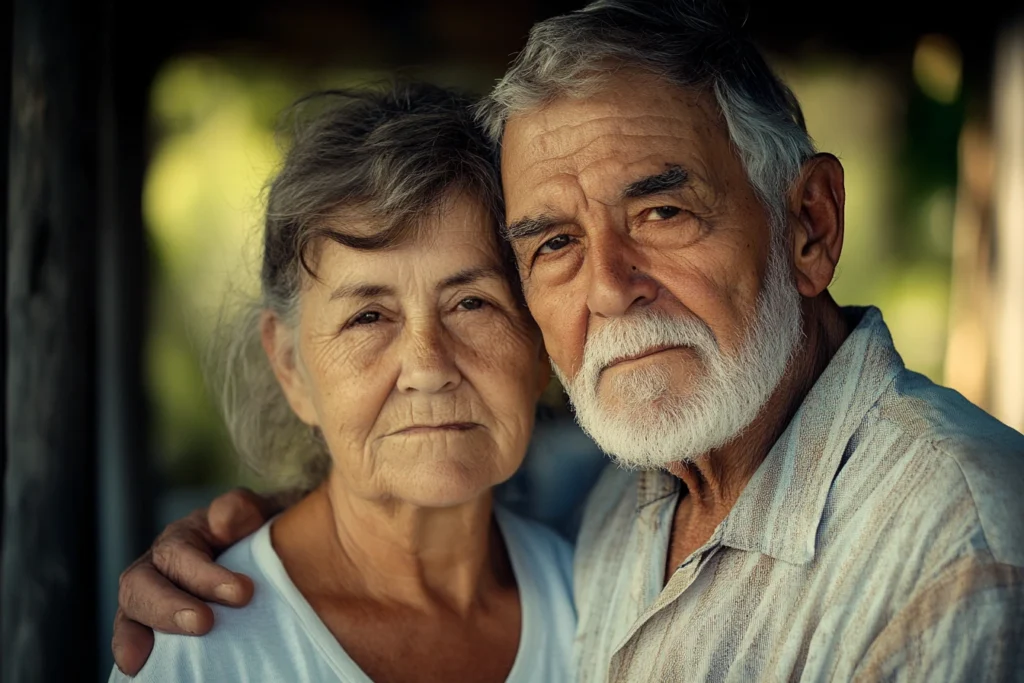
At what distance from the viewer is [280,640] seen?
6.41 ft

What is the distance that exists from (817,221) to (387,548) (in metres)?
1.31

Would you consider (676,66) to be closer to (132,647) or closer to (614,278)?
(614,278)

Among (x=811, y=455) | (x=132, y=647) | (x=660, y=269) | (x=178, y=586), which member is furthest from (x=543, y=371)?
(x=132, y=647)

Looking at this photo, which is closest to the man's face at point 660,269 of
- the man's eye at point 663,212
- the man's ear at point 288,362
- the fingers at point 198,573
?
the man's eye at point 663,212

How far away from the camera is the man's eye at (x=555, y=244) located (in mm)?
2006

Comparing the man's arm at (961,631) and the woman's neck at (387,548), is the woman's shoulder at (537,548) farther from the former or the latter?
the man's arm at (961,631)

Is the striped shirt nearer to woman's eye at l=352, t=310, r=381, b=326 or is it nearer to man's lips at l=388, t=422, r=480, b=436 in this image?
man's lips at l=388, t=422, r=480, b=436

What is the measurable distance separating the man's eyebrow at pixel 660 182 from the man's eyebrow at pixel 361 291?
1.99 ft

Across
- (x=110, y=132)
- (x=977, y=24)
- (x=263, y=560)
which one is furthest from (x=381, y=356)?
(x=977, y=24)

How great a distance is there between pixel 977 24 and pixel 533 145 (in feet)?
11.9

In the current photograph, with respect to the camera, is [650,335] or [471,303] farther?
[471,303]

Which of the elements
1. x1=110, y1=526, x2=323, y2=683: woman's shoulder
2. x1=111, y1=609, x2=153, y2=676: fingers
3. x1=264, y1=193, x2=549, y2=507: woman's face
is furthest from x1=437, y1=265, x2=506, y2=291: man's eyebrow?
x1=111, y1=609, x2=153, y2=676: fingers

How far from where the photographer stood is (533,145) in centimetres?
204

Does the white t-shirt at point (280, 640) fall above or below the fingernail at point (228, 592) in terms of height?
below
